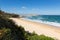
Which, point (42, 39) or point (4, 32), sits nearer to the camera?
point (4, 32)

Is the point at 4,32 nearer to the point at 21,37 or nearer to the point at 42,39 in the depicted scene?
the point at 21,37

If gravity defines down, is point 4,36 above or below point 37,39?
above

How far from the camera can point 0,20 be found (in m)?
6.84

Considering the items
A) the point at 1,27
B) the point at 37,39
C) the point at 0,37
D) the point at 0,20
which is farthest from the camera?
the point at 37,39

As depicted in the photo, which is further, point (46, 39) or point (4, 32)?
point (46, 39)

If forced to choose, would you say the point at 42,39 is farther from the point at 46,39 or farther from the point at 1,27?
the point at 1,27

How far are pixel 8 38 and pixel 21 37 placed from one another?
1.39m

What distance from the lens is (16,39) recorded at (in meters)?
6.55

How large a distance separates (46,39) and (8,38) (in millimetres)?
2370

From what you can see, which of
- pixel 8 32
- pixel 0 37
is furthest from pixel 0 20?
pixel 0 37

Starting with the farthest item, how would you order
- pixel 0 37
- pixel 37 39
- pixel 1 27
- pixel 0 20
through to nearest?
1. pixel 37 39
2. pixel 0 20
3. pixel 1 27
4. pixel 0 37

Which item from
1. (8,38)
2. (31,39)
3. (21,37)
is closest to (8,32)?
(8,38)

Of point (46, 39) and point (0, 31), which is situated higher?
point (0, 31)

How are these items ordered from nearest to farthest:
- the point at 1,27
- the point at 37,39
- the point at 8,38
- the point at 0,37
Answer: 1. the point at 0,37
2. the point at 8,38
3. the point at 1,27
4. the point at 37,39
